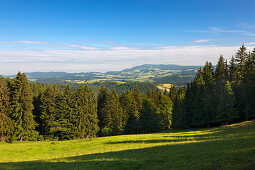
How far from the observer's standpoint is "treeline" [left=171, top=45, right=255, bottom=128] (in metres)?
49.8

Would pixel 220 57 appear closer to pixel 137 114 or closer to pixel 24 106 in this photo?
pixel 137 114

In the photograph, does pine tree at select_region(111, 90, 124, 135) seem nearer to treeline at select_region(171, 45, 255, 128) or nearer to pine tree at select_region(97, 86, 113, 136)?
pine tree at select_region(97, 86, 113, 136)

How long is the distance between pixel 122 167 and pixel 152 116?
5722 cm

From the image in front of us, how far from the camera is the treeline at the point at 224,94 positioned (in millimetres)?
49812

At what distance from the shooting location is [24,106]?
4650 cm

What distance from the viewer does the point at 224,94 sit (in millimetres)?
50625

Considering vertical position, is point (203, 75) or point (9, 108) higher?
point (203, 75)

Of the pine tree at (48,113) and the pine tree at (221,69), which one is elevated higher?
the pine tree at (221,69)

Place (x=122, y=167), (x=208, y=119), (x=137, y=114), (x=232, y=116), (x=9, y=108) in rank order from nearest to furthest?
(x=122, y=167), (x=9, y=108), (x=232, y=116), (x=208, y=119), (x=137, y=114)

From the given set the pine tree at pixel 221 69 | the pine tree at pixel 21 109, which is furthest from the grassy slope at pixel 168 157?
the pine tree at pixel 221 69

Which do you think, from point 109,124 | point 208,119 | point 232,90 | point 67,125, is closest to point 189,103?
point 208,119

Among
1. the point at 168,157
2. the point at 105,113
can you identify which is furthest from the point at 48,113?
the point at 168,157

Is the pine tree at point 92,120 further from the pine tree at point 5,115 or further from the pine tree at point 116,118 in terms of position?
the pine tree at point 5,115

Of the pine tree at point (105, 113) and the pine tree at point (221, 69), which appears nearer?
the pine tree at point (221, 69)
